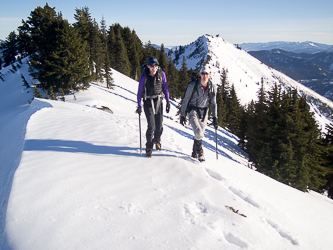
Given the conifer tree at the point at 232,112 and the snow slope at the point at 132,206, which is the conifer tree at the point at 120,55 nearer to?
the conifer tree at the point at 232,112

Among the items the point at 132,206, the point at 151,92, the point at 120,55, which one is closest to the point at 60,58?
the point at 151,92

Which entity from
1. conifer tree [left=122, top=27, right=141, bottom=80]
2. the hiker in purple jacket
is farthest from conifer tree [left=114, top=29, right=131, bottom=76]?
the hiker in purple jacket

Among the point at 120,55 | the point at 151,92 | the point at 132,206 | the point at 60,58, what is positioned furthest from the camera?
the point at 120,55

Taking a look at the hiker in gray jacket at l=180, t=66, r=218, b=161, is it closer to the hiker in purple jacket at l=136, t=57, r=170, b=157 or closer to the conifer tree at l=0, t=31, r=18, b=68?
the hiker in purple jacket at l=136, t=57, r=170, b=157

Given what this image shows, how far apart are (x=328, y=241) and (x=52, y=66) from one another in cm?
2499

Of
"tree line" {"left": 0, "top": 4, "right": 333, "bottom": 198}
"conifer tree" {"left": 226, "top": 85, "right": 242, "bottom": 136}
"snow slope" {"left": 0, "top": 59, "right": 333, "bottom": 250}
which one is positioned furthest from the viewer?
"conifer tree" {"left": 226, "top": 85, "right": 242, "bottom": 136}

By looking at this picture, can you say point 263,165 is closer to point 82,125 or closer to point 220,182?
point 220,182

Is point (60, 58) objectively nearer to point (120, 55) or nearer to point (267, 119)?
point (267, 119)

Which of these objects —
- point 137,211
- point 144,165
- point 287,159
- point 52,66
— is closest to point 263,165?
point 287,159

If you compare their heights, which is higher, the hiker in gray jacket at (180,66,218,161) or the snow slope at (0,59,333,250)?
the hiker in gray jacket at (180,66,218,161)

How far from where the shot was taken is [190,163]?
5.32 m

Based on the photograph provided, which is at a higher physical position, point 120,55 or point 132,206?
point 120,55

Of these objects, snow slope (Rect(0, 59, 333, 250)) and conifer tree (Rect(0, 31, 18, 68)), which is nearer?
snow slope (Rect(0, 59, 333, 250))

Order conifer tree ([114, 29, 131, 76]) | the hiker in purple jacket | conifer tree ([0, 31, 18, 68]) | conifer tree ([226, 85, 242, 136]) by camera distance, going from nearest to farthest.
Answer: the hiker in purple jacket
conifer tree ([226, 85, 242, 136])
conifer tree ([114, 29, 131, 76])
conifer tree ([0, 31, 18, 68])
